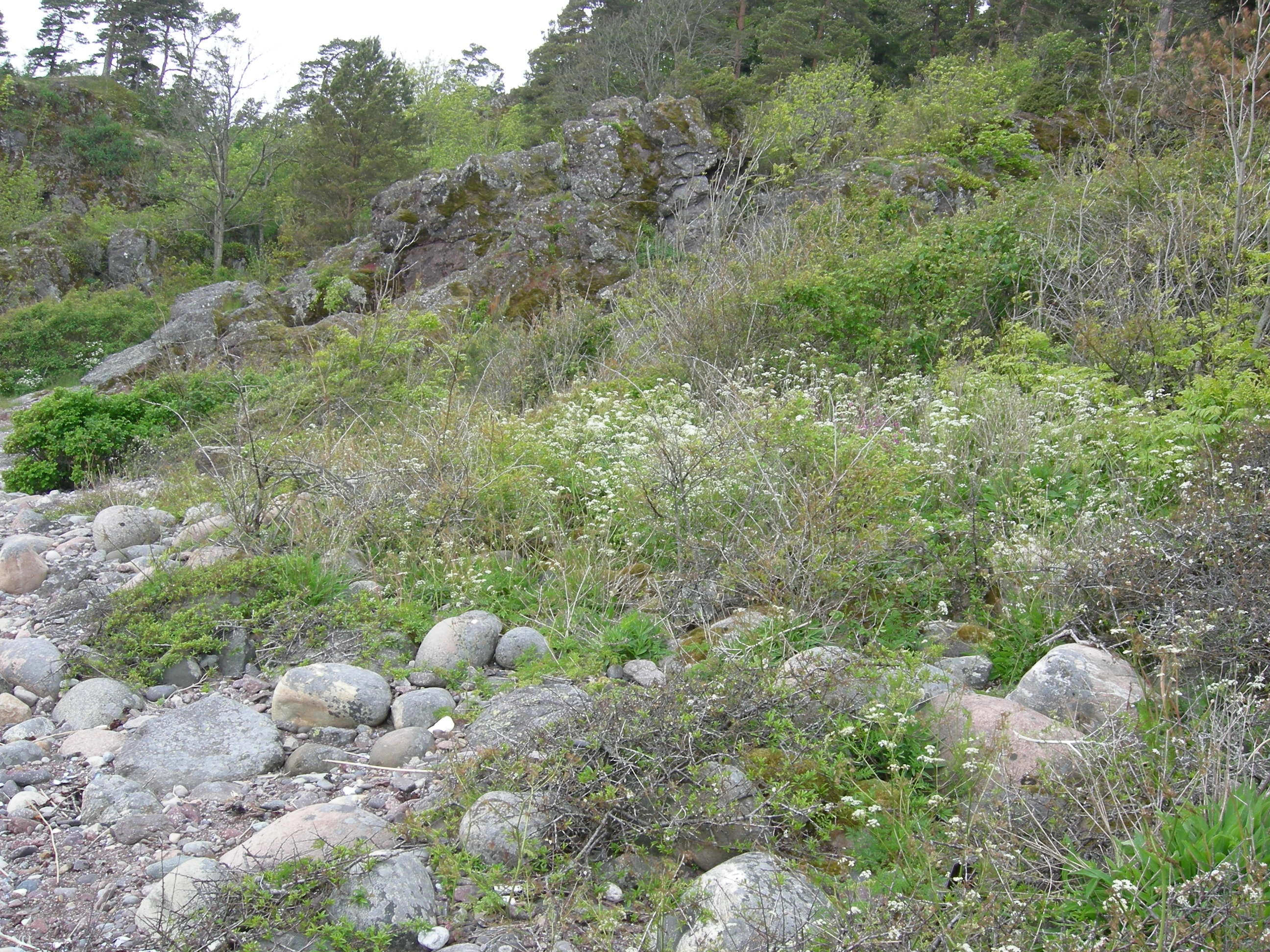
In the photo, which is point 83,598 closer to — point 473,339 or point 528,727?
point 528,727

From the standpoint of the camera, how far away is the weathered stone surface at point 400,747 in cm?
322

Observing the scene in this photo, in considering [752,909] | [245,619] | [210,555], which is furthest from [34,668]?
[752,909]

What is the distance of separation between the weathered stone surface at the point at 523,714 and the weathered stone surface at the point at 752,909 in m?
0.78

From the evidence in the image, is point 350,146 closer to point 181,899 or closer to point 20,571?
point 20,571

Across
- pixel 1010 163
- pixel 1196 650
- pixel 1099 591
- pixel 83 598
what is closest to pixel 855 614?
pixel 1099 591

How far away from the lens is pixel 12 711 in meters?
3.57

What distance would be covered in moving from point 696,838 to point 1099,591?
1.93 metres

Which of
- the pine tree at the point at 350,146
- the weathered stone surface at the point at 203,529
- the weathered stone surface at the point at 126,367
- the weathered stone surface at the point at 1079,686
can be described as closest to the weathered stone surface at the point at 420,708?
the weathered stone surface at the point at 203,529

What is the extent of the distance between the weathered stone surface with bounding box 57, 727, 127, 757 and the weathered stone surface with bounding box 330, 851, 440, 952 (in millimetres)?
1585

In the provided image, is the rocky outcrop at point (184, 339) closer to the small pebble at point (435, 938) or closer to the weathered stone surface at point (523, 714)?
the weathered stone surface at point (523, 714)

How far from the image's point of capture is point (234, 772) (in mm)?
3180

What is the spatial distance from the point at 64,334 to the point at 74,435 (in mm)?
12357

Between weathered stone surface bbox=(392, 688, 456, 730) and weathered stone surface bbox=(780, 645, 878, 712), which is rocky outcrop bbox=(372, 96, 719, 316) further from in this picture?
weathered stone surface bbox=(780, 645, 878, 712)

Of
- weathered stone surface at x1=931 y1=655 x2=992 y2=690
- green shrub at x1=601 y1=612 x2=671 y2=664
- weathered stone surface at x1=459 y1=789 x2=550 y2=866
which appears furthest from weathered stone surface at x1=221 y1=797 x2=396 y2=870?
weathered stone surface at x1=931 y1=655 x2=992 y2=690
